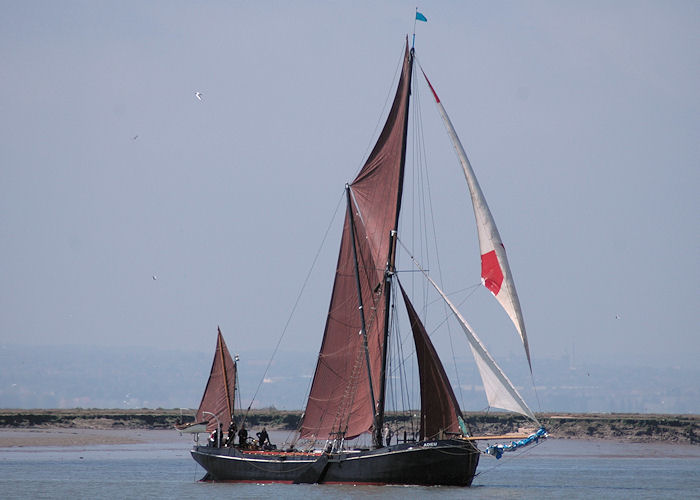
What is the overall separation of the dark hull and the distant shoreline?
41.1 meters

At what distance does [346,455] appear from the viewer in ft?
192

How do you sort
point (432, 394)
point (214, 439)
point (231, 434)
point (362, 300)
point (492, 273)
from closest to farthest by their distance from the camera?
1. point (492, 273)
2. point (432, 394)
3. point (362, 300)
4. point (231, 434)
5. point (214, 439)

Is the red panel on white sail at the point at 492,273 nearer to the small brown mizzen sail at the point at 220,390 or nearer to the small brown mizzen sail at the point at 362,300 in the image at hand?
the small brown mizzen sail at the point at 362,300

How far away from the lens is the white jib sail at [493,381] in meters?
54.9

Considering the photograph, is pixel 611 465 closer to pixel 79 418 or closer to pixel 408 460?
pixel 408 460

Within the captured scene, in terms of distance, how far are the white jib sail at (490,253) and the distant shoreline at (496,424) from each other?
4784cm

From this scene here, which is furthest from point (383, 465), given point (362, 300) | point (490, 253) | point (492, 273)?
point (490, 253)

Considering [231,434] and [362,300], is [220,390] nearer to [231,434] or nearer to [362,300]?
[231,434]

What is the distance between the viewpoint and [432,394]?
57.5m

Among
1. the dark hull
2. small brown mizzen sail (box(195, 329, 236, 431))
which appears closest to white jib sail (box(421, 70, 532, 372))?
the dark hull

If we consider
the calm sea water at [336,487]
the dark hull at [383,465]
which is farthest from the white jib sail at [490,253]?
the calm sea water at [336,487]

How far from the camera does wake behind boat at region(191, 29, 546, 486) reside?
184ft

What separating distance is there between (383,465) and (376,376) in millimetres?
5036

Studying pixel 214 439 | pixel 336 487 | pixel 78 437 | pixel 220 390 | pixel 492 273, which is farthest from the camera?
pixel 78 437
